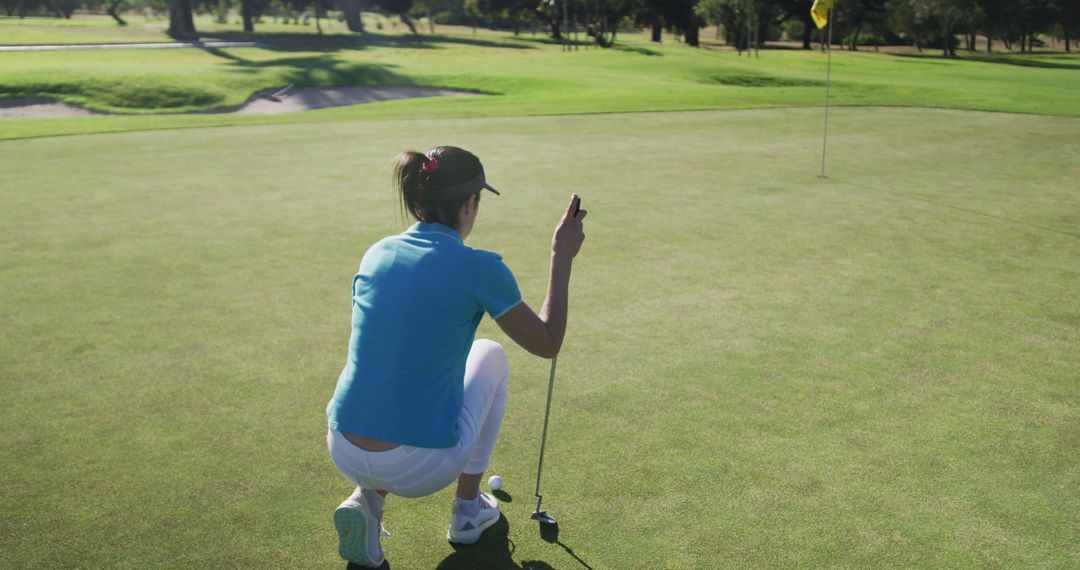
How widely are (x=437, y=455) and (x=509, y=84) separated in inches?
1243

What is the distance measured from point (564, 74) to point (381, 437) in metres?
35.0

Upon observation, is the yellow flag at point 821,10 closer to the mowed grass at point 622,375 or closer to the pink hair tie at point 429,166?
the mowed grass at point 622,375

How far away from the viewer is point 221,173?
13586 mm

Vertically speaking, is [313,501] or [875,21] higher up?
[875,21]

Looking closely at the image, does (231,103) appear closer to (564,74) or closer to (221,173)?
(564,74)

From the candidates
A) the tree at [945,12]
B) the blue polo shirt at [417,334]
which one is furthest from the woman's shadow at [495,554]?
the tree at [945,12]

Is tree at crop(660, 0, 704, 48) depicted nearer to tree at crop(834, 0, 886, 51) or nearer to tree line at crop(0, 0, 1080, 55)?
tree line at crop(0, 0, 1080, 55)

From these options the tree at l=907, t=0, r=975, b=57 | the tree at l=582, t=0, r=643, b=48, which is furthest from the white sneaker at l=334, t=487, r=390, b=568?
the tree at l=582, t=0, r=643, b=48

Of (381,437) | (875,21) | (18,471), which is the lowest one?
(18,471)

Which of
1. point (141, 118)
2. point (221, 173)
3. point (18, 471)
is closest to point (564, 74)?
point (141, 118)

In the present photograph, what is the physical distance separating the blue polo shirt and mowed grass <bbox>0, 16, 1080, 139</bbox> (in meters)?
17.8

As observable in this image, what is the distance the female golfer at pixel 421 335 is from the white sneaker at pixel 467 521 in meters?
0.29

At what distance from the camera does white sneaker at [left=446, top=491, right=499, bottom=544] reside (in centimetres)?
402

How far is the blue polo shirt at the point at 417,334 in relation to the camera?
3580 mm
